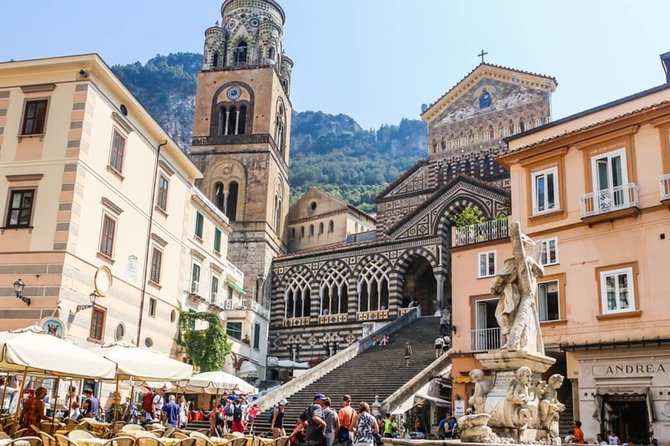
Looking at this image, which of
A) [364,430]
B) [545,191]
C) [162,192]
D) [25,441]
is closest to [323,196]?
[162,192]

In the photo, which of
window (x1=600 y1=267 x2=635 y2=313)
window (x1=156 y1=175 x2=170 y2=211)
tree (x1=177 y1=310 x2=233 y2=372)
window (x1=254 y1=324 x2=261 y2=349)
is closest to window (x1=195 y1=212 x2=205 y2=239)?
tree (x1=177 y1=310 x2=233 y2=372)

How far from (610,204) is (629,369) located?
15.0ft

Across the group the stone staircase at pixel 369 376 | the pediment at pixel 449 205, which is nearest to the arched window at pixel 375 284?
the pediment at pixel 449 205

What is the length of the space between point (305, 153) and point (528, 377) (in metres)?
136

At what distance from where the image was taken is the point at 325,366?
28.5 metres

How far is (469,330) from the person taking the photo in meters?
23.9

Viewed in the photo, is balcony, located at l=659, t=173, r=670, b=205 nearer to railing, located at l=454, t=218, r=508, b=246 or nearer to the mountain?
railing, located at l=454, t=218, r=508, b=246

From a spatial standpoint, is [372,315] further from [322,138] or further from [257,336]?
[322,138]

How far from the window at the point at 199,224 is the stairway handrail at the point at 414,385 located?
500 inches

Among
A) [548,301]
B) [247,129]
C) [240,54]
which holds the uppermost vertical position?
[240,54]

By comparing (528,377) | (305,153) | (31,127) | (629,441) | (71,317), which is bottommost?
(629,441)

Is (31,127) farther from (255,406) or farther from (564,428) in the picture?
(564,428)

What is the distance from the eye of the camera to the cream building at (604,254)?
61.4ft

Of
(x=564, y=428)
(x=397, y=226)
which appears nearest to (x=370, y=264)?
(x=397, y=226)
